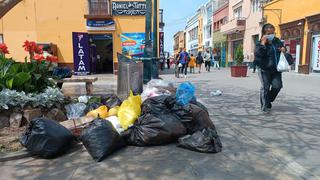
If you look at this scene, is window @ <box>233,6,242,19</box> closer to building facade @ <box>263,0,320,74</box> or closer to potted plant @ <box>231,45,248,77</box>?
building facade @ <box>263,0,320,74</box>

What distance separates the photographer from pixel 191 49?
72.4m

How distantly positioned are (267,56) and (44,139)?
4515 mm

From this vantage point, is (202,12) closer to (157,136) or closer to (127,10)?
(127,10)

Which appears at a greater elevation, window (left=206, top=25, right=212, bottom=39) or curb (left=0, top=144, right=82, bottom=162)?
window (left=206, top=25, right=212, bottom=39)

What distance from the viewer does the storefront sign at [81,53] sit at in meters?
19.2

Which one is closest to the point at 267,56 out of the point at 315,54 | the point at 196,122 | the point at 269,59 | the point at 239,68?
the point at 269,59

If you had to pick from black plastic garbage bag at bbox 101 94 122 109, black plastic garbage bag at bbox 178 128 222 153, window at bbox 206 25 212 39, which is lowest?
black plastic garbage bag at bbox 178 128 222 153

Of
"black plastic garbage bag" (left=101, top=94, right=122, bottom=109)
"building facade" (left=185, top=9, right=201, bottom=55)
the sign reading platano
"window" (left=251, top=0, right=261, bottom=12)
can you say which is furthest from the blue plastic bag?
"building facade" (left=185, top=9, right=201, bottom=55)

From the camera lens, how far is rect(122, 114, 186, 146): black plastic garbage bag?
15.2 ft

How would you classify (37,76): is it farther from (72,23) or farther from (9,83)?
(72,23)

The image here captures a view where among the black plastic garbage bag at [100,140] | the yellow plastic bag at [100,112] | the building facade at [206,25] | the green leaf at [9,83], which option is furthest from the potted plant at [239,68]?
the building facade at [206,25]

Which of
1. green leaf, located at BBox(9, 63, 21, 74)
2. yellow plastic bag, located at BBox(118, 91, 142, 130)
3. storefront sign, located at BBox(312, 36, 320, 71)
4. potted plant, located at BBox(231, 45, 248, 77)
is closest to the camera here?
yellow plastic bag, located at BBox(118, 91, 142, 130)

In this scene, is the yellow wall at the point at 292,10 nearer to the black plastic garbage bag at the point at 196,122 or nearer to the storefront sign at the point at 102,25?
the storefront sign at the point at 102,25

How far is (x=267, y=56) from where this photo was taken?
6.60 meters
